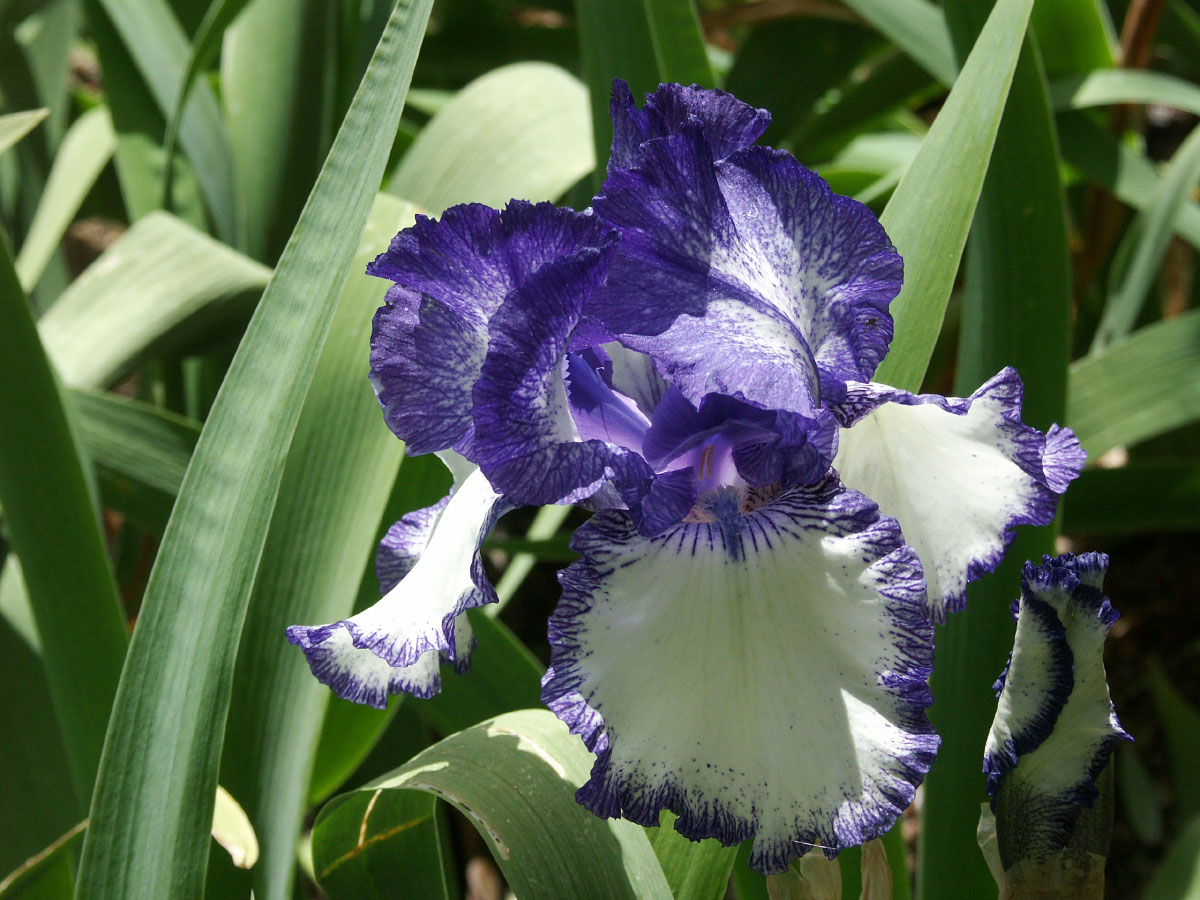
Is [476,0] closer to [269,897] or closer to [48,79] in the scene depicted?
[48,79]

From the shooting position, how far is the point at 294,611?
53cm

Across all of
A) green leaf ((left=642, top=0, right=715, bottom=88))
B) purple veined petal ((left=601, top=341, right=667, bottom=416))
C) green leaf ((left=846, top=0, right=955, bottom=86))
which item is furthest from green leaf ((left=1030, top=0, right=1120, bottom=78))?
purple veined petal ((left=601, top=341, right=667, bottom=416))

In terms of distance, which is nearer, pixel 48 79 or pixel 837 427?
pixel 837 427

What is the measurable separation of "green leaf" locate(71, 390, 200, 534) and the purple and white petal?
1.27 feet

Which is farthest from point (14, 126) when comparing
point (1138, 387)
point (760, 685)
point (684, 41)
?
point (1138, 387)

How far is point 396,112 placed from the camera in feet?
1.35

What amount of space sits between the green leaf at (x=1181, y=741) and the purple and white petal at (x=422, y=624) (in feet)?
2.94

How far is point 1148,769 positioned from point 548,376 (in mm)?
1119

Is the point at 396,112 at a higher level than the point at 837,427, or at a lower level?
higher

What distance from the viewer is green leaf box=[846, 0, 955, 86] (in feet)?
2.66

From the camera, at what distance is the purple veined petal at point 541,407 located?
29 cm

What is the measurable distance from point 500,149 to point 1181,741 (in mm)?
879

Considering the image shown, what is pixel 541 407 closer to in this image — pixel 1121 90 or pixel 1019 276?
pixel 1019 276

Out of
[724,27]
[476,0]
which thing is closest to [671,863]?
[724,27]
